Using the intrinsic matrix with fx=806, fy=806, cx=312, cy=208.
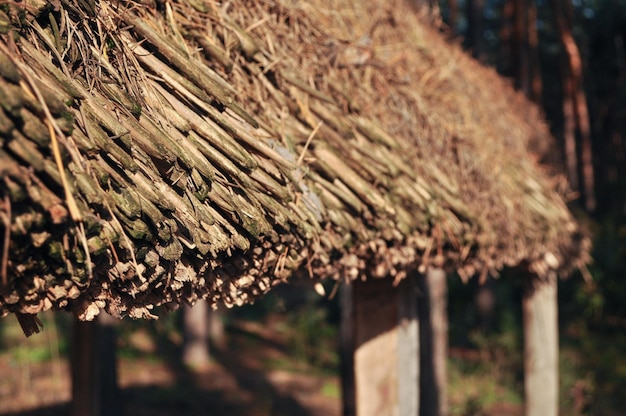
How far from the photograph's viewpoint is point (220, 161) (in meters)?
2.63

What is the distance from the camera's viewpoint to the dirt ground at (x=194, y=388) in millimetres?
9725

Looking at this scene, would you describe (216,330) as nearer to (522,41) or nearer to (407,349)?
(522,41)

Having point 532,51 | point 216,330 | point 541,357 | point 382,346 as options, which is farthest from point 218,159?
point 216,330

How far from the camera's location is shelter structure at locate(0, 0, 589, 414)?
A: 73.9 inches

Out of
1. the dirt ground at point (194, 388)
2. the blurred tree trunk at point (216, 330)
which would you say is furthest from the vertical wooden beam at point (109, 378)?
the blurred tree trunk at point (216, 330)

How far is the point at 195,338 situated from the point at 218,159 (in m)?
10.2

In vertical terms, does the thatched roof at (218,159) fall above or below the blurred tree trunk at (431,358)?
above

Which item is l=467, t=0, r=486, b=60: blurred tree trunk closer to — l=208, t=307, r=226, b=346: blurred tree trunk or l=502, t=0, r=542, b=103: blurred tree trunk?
l=502, t=0, r=542, b=103: blurred tree trunk

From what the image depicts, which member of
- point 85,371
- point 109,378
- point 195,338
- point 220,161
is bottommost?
point 109,378

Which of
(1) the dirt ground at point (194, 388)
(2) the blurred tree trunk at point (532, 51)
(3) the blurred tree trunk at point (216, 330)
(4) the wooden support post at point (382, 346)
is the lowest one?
(1) the dirt ground at point (194, 388)

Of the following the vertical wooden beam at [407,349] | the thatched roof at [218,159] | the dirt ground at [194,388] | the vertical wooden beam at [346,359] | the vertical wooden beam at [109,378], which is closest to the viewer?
the thatched roof at [218,159]

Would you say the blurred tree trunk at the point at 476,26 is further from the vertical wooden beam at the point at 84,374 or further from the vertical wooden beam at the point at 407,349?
the vertical wooden beam at the point at 84,374

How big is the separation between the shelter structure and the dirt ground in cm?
541

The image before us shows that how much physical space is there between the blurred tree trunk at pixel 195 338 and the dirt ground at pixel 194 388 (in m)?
0.19
